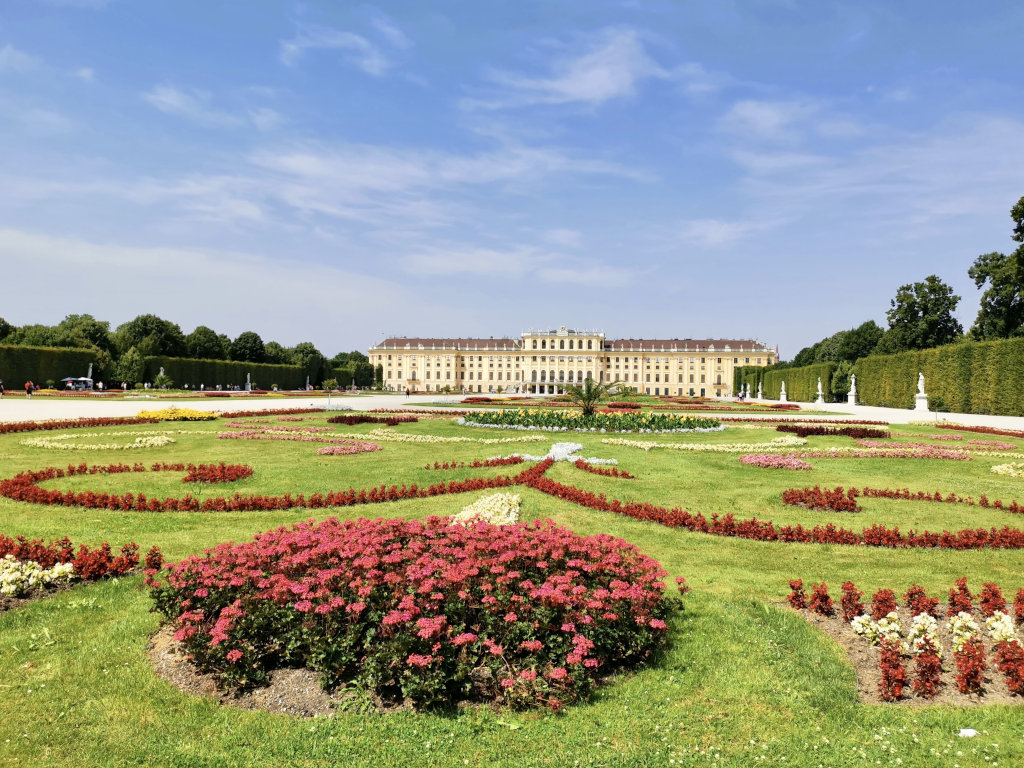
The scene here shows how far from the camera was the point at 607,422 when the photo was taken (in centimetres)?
1952

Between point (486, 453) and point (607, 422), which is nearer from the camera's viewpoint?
point (486, 453)

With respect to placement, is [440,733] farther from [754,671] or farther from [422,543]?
[754,671]

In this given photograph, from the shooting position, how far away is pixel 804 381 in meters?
55.3

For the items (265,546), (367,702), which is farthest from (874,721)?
(265,546)

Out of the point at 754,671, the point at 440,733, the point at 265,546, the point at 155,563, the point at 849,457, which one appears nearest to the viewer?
the point at 440,733

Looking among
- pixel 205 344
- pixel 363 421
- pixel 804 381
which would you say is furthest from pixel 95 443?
pixel 205 344

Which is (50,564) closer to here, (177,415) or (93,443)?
(93,443)

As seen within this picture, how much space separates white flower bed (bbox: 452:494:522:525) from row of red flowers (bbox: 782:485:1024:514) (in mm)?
4001

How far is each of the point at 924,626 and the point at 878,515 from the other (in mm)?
4831

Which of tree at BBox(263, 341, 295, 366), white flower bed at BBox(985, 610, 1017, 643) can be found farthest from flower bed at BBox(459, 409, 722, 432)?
tree at BBox(263, 341, 295, 366)

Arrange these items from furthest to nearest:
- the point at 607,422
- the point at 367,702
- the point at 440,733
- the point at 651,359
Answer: the point at 651,359, the point at 607,422, the point at 367,702, the point at 440,733

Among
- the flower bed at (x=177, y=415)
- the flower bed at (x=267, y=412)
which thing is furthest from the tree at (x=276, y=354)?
the flower bed at (x=177, y=415)

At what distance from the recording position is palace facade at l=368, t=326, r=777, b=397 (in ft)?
386

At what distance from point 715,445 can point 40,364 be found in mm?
46992
